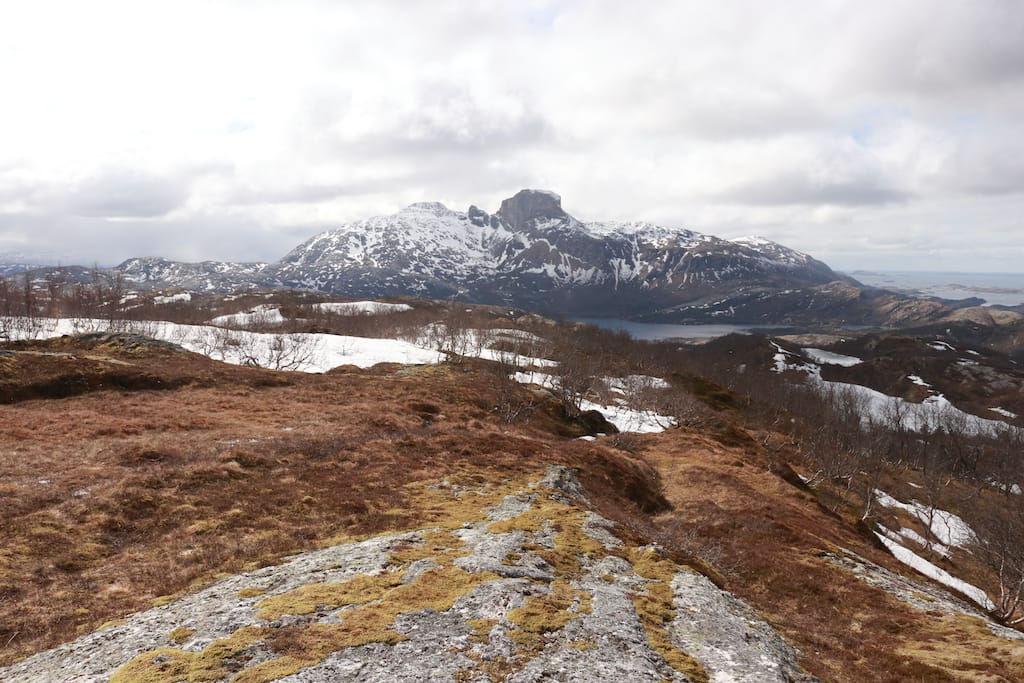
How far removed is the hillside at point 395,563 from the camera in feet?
33.2

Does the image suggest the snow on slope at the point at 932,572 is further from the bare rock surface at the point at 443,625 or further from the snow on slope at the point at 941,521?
the bare rock surface at the point at 443,625

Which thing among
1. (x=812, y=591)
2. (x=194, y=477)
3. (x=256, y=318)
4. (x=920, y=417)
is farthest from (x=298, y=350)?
(x=920, y=417)

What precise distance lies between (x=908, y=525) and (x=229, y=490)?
93685 millimetres

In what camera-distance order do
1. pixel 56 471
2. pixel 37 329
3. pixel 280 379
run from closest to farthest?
1. pixel 56 471
2. pixel 280 379
3. pixel 37 329

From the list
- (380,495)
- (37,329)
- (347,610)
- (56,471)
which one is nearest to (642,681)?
(347,610)

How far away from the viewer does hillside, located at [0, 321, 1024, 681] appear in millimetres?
10107

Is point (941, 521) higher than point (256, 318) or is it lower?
lower

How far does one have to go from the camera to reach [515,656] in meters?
9.75

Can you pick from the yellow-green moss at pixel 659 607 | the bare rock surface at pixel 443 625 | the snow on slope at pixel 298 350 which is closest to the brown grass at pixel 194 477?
the bare rock surface at pixel 443 625

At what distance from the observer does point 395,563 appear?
14602mm

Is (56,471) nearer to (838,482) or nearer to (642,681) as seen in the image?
(642,681)

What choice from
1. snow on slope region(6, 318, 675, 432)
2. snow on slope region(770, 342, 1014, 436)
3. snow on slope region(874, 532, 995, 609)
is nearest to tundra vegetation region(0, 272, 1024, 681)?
snow on slope region(874, 532, 995, 609)

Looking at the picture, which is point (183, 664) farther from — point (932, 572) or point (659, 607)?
point (932, 572)

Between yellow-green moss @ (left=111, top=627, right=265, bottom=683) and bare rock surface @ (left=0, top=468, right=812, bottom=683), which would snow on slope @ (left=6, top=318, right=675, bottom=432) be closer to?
bare rock surface @ (left=0, top=468, right=812, bottom=683)
